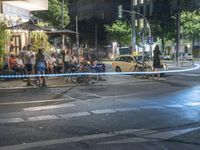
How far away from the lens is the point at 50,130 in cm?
893

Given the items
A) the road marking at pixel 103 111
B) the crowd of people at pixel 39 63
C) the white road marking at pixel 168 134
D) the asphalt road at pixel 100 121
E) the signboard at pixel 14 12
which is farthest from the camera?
the signboard at pixel 14 12

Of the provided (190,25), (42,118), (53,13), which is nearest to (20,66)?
(42,118)

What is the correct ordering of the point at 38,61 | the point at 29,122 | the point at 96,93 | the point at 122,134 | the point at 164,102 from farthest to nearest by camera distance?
the point at 38,61, the point at 96,93, the point at 164,102, the point at 29,122, the point at 122,134

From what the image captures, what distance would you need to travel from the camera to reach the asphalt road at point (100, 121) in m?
7.72

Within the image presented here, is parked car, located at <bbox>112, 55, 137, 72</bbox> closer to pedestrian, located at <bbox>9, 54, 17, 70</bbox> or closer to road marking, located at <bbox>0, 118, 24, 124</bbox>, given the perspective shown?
pedestrian, located at <bbox>9, 54, 17, 70</bbox>

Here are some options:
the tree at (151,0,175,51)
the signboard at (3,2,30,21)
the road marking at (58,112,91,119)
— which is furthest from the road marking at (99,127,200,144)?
the tree at (151,0,175,51)

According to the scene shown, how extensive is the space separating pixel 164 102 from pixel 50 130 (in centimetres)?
526

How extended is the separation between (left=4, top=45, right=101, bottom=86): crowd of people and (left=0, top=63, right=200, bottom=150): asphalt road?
371cm

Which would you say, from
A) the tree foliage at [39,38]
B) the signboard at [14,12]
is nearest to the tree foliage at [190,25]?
the signboard at [14,12]

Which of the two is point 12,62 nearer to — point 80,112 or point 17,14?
point 17,14

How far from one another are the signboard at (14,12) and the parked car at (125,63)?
268 inches

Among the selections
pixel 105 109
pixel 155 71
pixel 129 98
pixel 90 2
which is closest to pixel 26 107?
pixel 105 109

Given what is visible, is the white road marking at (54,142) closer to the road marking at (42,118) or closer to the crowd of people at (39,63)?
the road marking at (42,118)

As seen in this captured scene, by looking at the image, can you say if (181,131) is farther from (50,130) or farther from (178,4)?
(178,4)
